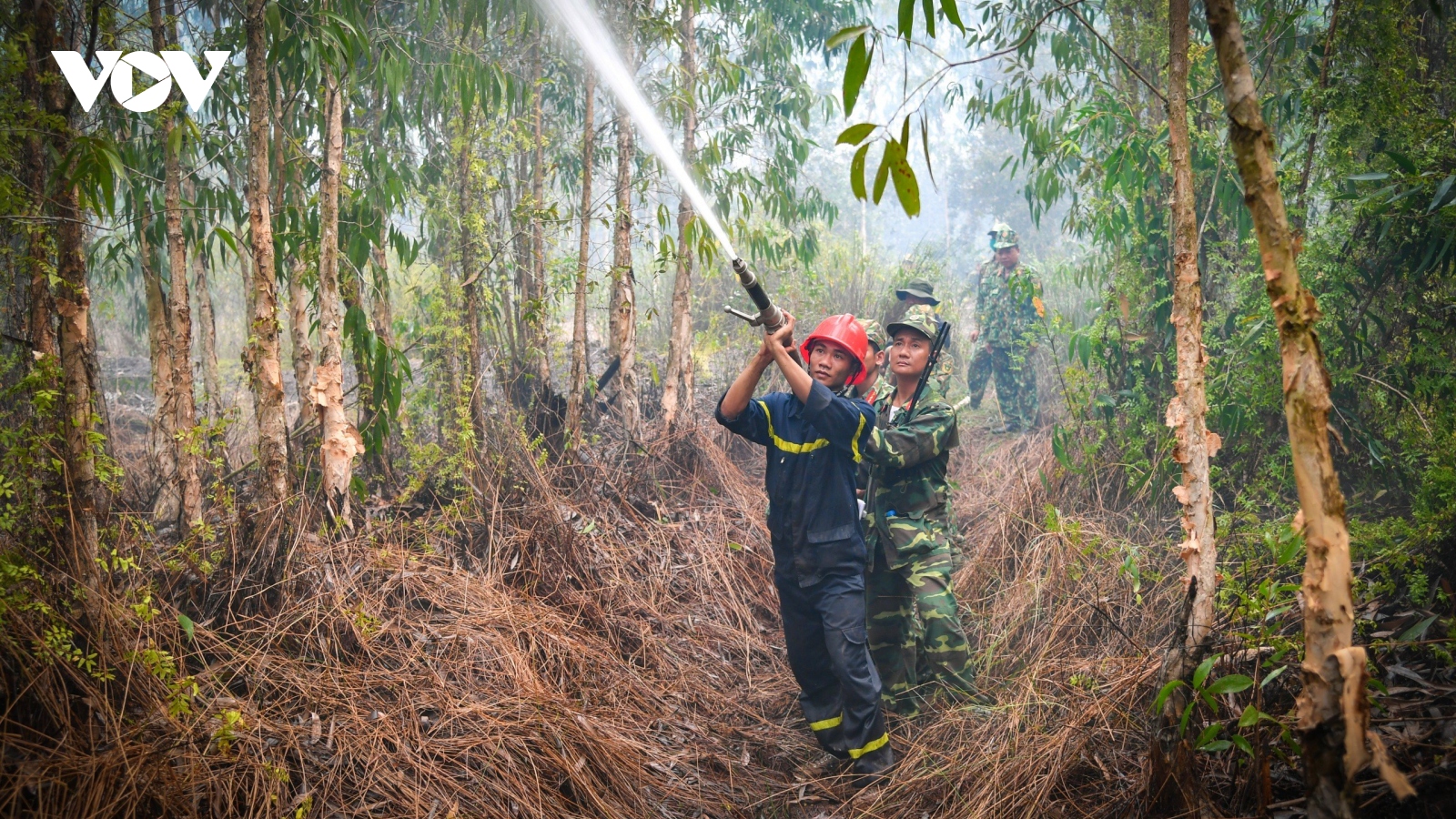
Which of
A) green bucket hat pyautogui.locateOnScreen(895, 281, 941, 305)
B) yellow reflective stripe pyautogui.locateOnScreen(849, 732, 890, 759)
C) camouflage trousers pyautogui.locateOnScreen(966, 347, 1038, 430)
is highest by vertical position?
green bucket hat pyautogui.locateOnScreen(895, 281, 941, 305)

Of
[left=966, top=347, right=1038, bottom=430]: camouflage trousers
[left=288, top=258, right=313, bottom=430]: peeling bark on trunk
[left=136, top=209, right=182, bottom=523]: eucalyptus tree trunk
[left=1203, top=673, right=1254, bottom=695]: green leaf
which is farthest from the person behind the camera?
[left=966, top=347, right=1038, bottom=430]: camouflage trousers

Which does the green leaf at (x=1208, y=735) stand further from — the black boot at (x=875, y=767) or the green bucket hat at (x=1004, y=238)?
the green bucket hat at (x=1004, y=238)

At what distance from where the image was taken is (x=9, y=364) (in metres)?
2.89

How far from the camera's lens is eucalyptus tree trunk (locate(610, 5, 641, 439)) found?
6.30m

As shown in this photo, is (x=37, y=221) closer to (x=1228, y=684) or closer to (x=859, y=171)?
(x=859, y=171)

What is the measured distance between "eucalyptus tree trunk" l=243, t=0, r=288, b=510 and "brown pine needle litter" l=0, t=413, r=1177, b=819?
228 millimetres

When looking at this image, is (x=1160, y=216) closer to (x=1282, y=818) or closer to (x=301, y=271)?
(x=1282, y=818)

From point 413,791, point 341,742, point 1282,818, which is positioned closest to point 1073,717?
point 1282,818

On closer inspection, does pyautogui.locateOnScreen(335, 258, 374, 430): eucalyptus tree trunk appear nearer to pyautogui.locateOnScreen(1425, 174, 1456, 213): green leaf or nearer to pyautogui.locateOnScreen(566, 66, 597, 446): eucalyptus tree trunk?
pyautogui.locateOnScreen(566, 66, 597, 446): eucalyptus tree trunk

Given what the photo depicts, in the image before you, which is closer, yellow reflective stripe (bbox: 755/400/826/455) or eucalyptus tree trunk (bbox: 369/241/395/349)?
yellow reflective stripe (bbox: 755/400/826/455)

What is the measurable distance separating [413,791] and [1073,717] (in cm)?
239

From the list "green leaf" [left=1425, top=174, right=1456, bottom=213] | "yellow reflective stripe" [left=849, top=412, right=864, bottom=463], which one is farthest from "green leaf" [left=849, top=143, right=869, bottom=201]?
"green leaf" [left=1425, top=174, right=1456, bottom=213]

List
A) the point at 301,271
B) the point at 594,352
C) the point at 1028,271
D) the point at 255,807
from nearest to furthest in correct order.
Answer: the point at 255,807
the point at 301,271
the point at 1028,271
the point at 594,352

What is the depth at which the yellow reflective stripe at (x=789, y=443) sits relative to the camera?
12.5 ft
